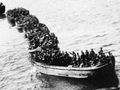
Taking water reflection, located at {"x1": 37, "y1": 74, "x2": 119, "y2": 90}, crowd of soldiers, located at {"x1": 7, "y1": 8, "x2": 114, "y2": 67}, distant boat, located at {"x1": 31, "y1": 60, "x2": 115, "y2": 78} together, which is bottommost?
water reflection, located at {"x1": 37, "y1": 74, "x2": 119, "y2": 90}

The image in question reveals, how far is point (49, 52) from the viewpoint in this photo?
21.8m

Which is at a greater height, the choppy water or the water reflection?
the choppy water

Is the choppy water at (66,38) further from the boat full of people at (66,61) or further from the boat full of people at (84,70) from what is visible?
the boat full of people at (66,61)

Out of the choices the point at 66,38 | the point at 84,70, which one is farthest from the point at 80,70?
the point at 66,38

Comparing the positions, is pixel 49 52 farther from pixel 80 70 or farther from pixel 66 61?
pixel 80 70

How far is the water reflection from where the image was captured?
19406 millimetres

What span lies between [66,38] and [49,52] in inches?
410

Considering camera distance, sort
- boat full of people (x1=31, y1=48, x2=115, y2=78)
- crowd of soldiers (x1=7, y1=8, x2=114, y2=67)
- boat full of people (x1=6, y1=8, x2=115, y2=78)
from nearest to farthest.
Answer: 1. boat full of people (x1=31, y1=48, x2=115, y2=78)
2. boat full of people (x1=6, y1=8, x2=115, y2=78)
3. crowd of soldiers (x1=7, y1=8, x2=114, y2=67)

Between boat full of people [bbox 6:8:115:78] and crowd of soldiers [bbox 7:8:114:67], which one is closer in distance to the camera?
boat full of people [bbox 6:8:115:78]

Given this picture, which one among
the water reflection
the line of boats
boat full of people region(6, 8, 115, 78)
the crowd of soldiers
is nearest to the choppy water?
the water reflection

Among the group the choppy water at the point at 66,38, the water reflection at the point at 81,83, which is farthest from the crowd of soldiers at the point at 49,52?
the choppy water at the point at 66,38

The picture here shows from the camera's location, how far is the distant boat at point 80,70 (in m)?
18.5

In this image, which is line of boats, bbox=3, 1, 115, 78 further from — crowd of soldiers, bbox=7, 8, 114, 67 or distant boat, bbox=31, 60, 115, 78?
crowd of soldiers, bbox=7, 8, 114, 67

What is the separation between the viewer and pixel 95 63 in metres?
19.0
